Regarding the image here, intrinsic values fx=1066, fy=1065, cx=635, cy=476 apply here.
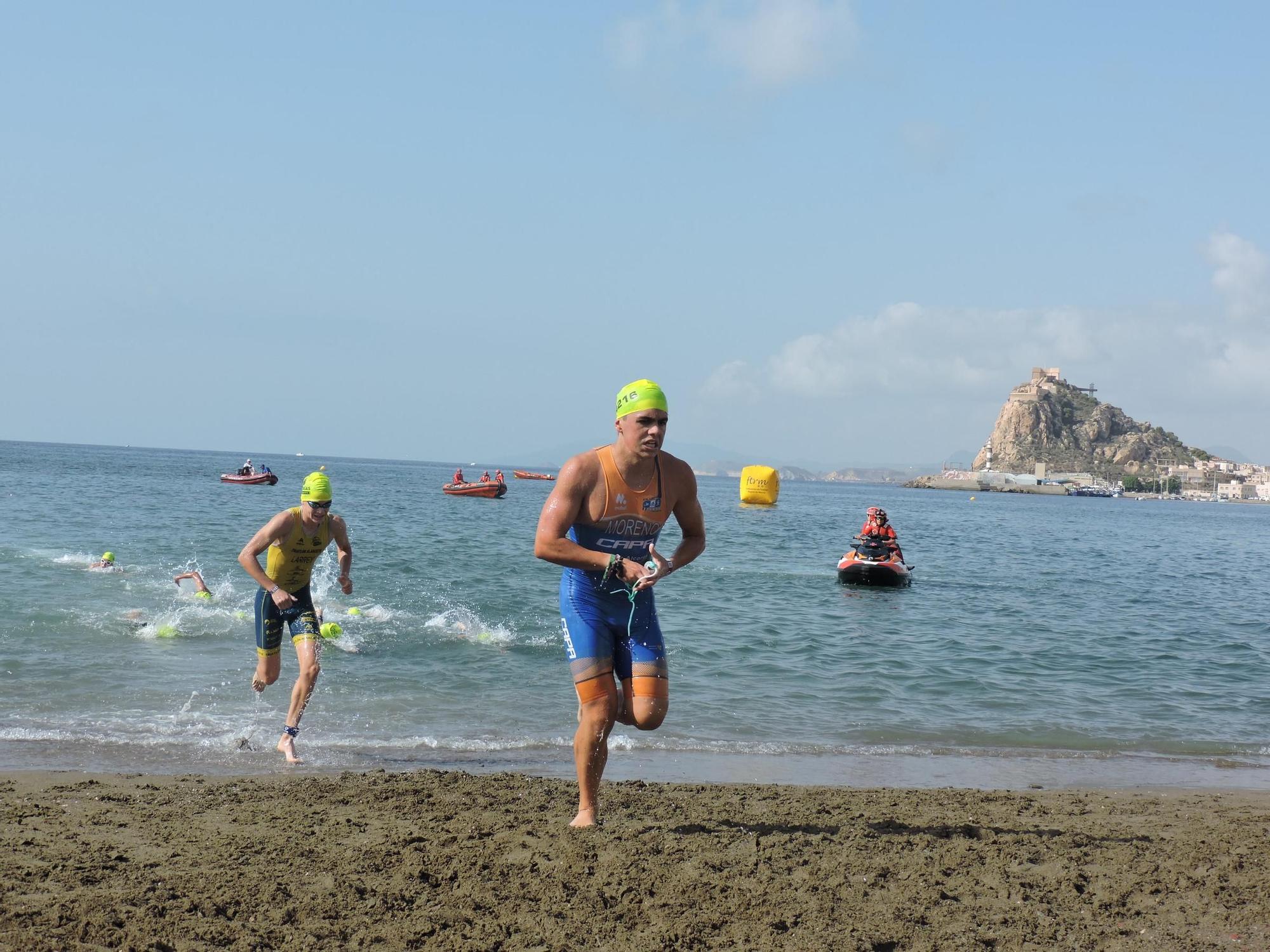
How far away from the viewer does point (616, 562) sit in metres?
4.92

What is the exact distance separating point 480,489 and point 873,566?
1859 inches

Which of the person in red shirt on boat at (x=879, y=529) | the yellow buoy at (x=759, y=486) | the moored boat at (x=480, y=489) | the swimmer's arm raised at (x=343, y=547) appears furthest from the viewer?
the yellow buoy at (x=759, y=486)

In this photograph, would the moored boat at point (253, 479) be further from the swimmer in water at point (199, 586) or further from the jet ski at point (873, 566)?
the swimmer in water at point (199, 586)

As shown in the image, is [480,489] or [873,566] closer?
[873,566]

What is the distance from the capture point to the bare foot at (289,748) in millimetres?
7477

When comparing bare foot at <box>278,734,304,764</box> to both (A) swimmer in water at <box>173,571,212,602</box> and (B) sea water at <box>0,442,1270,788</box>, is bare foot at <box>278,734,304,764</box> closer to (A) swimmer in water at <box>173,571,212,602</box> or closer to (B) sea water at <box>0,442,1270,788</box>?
(B) sea water at <box>0,442,1270,788</box>

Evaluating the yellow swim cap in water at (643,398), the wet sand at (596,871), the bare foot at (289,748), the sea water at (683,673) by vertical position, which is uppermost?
the yellow swim cap in water at (643,398)

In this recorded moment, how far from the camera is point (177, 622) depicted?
13078 millimetres

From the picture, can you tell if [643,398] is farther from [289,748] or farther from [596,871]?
[289,748]

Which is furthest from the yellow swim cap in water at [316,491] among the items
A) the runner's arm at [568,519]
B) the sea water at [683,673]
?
the runner's arm at [568,519]

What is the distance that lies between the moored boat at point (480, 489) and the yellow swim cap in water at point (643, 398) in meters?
63.0

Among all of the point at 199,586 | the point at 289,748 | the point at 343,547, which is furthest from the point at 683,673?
the point at 199,586

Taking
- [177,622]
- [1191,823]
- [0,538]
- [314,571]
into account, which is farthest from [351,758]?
[0,538]

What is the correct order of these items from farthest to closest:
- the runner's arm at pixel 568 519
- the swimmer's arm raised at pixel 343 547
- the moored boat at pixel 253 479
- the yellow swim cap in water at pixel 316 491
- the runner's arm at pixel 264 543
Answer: the moored boat at pixel 253 479
the swimmer's arm raised at pixel 343 547
the yellow swim cap in water at pixel 316 491
the runner's arm at pixel 264 543
the runner's arm at pixel 568 519
